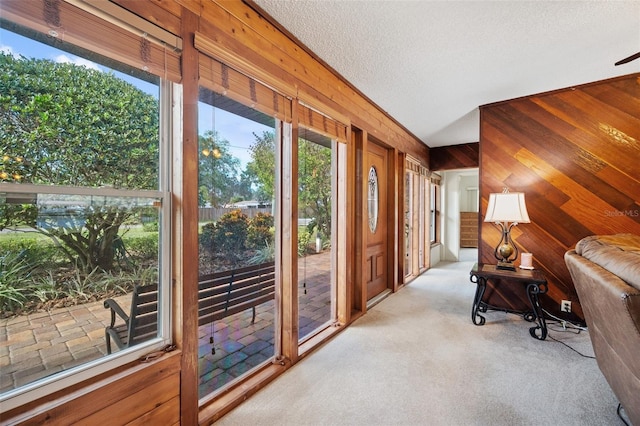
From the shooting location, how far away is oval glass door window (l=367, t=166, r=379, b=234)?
384cm

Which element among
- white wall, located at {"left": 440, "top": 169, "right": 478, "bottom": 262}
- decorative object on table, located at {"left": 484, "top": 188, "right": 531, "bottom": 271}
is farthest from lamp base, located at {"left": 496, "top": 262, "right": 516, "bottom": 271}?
white wall, located at {"left": 440, "top": 169, "right": 478, "bottom": 262}

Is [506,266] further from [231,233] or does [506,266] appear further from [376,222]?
[231,233]

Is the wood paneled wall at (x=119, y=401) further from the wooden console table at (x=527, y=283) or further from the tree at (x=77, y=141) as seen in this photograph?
the wooden console table at (x=527, y=283)

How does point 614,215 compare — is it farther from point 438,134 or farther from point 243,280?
point 243,280

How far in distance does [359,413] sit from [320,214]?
1.74 metres

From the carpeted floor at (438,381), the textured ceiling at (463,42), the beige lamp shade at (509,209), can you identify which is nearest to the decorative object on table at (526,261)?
the beige lamp shade at (509,209)

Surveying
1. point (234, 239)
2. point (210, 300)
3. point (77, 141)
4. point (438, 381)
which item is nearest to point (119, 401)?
point (210, 300)

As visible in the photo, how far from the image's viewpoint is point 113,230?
1324mm

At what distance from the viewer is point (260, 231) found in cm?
218

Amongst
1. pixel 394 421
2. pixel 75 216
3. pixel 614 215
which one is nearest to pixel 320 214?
pixel 394 421

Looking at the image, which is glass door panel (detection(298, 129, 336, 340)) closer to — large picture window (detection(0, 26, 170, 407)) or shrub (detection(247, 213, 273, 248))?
shrub (detection(247, 213, 273, 248))

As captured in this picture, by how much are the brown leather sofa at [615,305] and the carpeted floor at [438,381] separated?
1.36 ft

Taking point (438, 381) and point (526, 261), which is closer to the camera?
point (438, 381)

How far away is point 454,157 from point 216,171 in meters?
5.28
